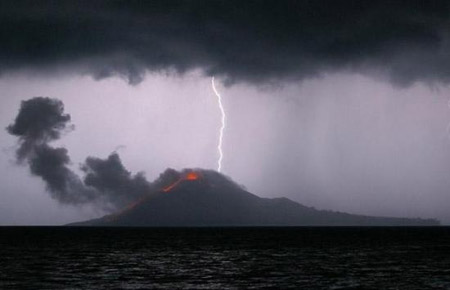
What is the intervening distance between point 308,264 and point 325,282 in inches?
955

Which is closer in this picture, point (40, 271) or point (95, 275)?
point (95, 275)

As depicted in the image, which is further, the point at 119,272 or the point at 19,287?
the point at 119,272

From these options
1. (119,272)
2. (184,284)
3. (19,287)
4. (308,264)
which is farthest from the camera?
(308,264)

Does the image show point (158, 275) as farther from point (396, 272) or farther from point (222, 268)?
point (396, 272)

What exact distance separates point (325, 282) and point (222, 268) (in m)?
19.7

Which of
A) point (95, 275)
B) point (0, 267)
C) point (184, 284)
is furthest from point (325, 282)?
point (0, 267)

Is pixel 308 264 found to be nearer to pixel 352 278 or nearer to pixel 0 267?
pixel 352 278

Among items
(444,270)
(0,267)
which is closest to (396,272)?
(444,270)

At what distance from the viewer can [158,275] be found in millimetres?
66562

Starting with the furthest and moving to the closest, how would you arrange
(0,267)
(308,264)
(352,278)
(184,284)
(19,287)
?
(308,264)
(0,267)
(352,278)
(184,284)
(19,287)

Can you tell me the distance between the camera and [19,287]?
52812 millimetres

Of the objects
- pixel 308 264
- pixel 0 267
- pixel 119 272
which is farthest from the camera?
pixel 308 264

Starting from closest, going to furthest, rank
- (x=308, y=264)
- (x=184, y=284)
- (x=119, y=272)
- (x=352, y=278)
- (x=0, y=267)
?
(x=184, y=284) < (x=352, y=278) < (x=119, y=272) < (x=0, y=267) < (x=308, y=264)

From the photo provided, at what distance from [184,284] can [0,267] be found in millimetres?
27434
